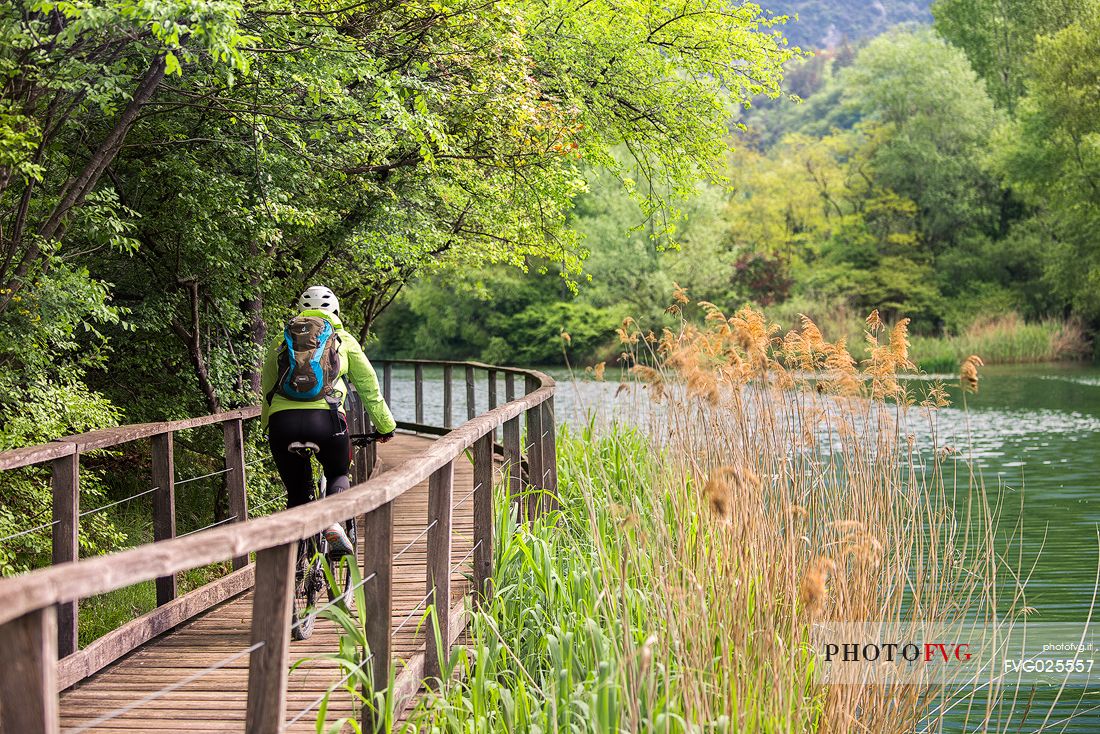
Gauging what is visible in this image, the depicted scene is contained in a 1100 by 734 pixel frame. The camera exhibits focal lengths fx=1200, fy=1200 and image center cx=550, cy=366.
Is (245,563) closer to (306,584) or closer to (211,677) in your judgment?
(306,584)

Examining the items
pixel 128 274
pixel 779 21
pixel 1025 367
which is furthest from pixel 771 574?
pixel 1025 367

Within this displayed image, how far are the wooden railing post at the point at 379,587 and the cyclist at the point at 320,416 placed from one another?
167 cm

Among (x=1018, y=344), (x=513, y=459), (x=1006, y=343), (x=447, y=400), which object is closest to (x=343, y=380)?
(x=513, y=459)

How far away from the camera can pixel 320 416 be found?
17.6 feet

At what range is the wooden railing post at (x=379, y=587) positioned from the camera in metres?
3.53

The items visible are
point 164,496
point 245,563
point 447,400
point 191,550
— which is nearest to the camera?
point 191,550

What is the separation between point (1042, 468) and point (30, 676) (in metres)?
16.4

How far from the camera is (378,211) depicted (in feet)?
34.8

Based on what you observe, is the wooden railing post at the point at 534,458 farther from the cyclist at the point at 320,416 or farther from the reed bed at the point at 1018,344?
the reed bed at the point at 1018,344

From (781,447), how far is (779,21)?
1072 cm

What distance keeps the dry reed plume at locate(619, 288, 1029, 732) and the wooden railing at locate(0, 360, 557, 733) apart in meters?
0.81

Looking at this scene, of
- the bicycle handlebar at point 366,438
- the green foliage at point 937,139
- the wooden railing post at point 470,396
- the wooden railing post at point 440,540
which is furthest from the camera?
the green foliage at point 937,139

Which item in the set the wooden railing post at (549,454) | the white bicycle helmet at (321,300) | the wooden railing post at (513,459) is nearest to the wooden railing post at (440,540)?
the white bicycle helmet at (321,300)

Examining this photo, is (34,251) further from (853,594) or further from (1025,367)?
(1025,367)
